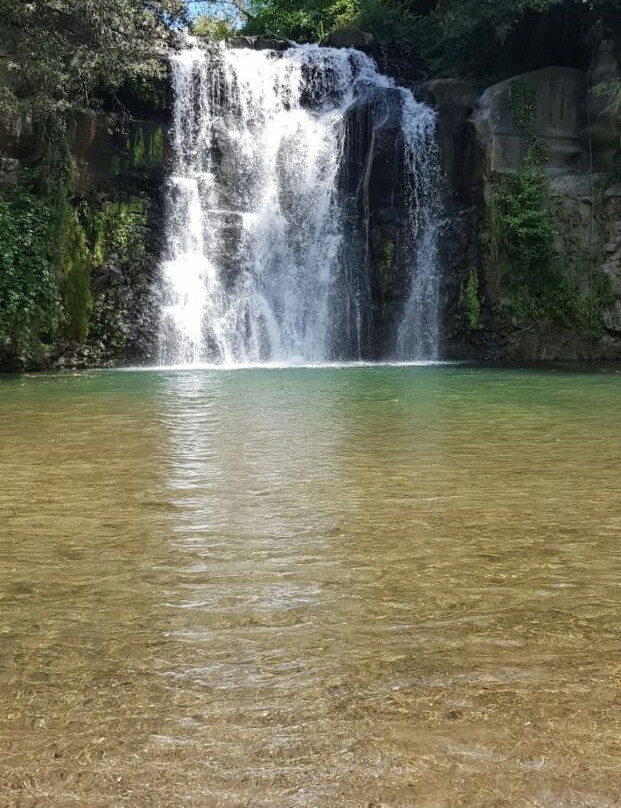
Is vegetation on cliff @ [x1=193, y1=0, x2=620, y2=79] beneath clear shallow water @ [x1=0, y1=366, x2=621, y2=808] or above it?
above

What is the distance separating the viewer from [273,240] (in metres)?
18.8

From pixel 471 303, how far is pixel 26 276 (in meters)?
9.79

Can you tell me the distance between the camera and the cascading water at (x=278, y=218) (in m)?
18.1

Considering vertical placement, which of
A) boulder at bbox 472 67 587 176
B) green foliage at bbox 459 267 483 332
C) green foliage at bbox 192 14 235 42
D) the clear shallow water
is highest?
green foliage at bbox 192 14 235 42

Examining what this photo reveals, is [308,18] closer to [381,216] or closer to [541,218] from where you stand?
[381,216]

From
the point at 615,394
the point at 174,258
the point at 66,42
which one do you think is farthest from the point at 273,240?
the point at 615,394

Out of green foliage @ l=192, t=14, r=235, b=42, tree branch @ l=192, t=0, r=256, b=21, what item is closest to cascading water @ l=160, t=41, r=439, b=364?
green foliage @ l=192, t=14, r=235, b=42

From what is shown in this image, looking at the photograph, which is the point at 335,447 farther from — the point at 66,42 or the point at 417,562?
the point at 66,42

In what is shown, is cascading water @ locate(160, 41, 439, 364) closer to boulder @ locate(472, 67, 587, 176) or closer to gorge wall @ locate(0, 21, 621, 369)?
gorge wall @ locate(0, 21, 621, 369)

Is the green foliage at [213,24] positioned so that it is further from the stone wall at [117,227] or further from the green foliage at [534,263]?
the green foliage at [534,263]

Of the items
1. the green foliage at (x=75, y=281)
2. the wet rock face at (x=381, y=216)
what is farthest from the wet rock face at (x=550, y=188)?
the green foliage at (x=75, y=281)

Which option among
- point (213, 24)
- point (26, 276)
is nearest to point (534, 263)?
point (26, 276)

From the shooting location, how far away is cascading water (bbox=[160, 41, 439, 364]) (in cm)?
1814

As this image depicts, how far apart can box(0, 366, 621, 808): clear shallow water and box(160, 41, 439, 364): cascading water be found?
1248 centimetres
